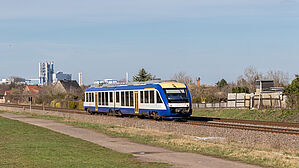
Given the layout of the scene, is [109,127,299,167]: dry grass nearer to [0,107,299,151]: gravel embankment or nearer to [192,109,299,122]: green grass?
[0,107,299,151]: gravel embankment

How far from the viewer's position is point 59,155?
15578 mm

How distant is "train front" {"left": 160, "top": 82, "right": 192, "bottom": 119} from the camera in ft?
101

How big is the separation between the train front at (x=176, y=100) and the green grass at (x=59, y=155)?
10.9 m

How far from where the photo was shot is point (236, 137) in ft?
72.2

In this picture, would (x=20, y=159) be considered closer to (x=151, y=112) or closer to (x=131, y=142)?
(x=131, y=142)

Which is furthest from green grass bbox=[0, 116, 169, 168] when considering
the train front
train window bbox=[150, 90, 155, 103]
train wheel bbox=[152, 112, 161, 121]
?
train window bbox=[150, 90, 155, 103]

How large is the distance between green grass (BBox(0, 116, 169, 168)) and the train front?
427 inches

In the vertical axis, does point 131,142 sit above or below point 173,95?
below

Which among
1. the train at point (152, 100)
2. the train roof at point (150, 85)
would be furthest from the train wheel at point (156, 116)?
the train roof at point (150, 85)

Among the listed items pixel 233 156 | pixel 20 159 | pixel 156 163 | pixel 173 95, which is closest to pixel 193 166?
pixel 156 163

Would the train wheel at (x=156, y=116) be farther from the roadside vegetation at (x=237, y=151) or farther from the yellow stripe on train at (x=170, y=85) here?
the roadside vegetation at (x=237, y=151)

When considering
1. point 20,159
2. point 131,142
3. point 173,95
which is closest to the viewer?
point 20,159

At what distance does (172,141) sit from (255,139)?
3.78 m

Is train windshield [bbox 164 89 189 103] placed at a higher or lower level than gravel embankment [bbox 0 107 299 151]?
higher
